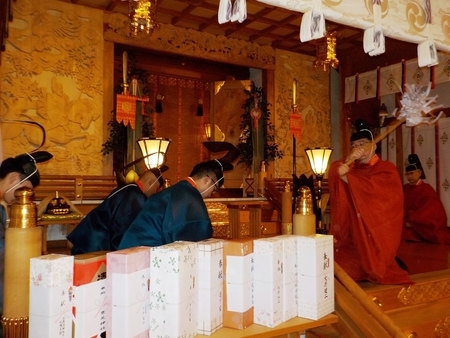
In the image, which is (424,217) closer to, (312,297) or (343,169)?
(343,169)

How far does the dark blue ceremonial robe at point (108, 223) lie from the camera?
9.86 ft

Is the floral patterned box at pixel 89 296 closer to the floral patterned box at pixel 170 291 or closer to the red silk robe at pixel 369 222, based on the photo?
the floral patterned box at pixel 170 291

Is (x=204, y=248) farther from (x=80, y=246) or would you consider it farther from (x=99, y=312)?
(x=80, y=246)

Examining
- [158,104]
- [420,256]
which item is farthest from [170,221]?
[158,104]

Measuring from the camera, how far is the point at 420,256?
4.75 metres

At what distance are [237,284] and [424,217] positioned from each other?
5.63 meters

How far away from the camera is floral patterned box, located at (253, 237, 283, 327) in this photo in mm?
1505

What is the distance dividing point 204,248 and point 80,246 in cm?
194

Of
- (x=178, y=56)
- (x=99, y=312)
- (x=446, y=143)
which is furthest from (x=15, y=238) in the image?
(x=446, y=143)

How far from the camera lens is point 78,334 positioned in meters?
1.24

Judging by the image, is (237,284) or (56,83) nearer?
(237,284)

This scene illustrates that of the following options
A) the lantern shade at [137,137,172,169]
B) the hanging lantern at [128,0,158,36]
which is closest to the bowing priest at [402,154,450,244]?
the lantern shade at [137,137,172,169]

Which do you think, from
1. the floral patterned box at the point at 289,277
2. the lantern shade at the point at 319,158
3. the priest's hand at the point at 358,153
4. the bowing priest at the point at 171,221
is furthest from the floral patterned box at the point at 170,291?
the lantern shade at the point at 319,158

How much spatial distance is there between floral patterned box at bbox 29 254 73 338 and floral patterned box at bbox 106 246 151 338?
129 millimetres
